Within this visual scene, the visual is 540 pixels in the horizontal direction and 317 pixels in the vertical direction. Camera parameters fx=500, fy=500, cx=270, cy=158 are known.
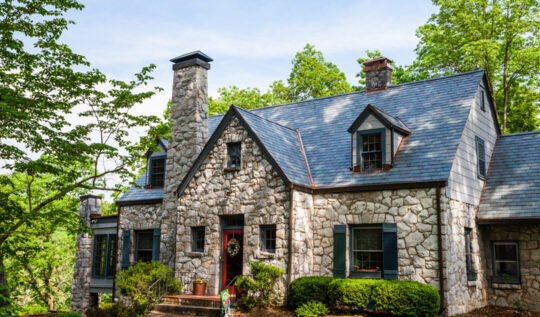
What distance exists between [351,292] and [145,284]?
602 centimetres

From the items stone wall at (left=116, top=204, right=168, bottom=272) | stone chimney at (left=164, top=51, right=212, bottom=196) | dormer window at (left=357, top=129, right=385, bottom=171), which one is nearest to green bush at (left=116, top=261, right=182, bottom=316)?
stone wall at (left=116, top=204, right=168, bottom=272)

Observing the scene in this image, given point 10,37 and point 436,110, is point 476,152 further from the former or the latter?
point 10,37

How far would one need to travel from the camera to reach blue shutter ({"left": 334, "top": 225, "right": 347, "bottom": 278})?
13656 mm

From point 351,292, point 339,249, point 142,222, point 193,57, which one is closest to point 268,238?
point 339,249

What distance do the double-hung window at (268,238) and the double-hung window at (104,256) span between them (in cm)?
816

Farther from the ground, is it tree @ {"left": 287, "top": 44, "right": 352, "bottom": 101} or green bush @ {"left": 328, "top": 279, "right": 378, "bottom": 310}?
tree @ {"left": 287, "top": 44, "right": 352, "bottom": 101}

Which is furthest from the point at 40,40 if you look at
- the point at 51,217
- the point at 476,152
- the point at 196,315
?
the point at 476,152

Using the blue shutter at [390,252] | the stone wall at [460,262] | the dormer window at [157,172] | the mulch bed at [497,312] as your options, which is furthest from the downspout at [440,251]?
Result: the dormer window at [157,172]

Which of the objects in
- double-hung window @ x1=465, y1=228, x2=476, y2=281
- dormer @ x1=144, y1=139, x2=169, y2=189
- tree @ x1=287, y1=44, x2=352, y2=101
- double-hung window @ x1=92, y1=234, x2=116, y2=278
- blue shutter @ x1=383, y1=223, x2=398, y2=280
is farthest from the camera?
tree @ x1=287, y1=44, x2=352, y2=101

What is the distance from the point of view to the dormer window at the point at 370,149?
47.7 ft

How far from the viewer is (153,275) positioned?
14.6 meters

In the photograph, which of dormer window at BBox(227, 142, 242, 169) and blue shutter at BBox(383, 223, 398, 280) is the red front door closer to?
dormer window at BBox(227, 142, 242, 169)

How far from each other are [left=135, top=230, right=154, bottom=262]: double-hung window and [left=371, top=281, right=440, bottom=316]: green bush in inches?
366

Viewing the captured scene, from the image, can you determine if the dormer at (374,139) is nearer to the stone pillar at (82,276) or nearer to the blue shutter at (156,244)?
the blue shutter at (156,244)
